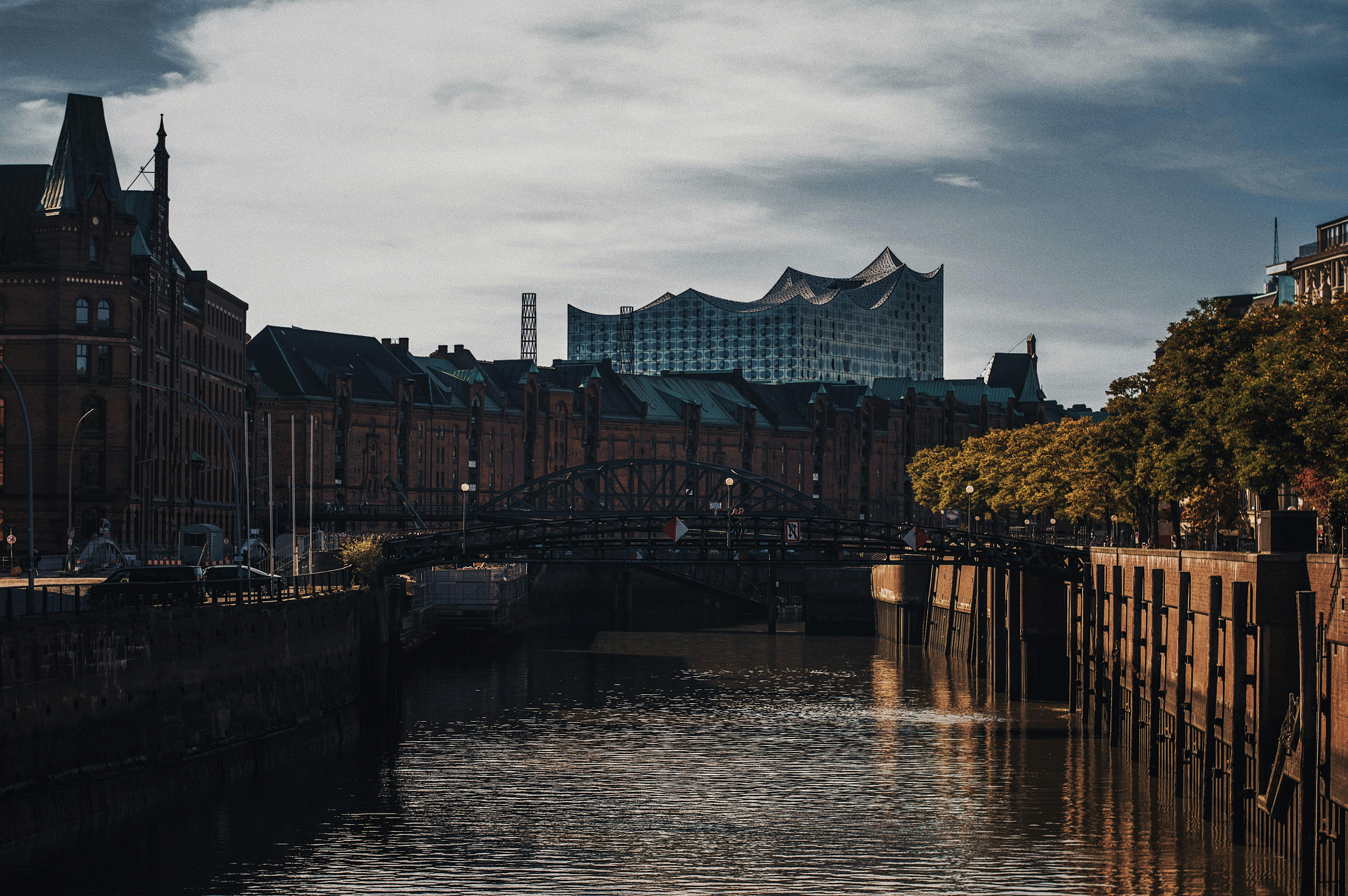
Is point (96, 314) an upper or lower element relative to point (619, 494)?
upper

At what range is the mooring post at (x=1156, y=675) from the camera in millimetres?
60781

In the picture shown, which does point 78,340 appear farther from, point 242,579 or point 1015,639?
point 1015,639

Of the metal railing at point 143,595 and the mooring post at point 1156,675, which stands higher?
the metal railing at point 143,595

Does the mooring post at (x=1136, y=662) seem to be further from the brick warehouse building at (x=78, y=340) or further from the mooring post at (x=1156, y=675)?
the brick warehouse building at (x=78, y=340)

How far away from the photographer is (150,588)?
59906 millimetres

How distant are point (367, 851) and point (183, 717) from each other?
960 cm

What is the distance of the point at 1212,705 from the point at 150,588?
34.3 meters

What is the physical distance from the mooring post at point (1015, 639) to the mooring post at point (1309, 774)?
145ft

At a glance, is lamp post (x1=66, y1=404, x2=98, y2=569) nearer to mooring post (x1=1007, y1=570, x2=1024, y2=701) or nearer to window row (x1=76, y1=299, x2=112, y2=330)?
window row (x1=76, y1=299, x2=112, y2=330)

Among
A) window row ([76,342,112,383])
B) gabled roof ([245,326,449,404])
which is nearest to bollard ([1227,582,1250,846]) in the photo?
window row ([76,342,112,383])

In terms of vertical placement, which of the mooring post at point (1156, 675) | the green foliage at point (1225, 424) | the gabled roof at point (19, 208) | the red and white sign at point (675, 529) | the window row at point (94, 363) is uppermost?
the gabled roof at point (19, 208)

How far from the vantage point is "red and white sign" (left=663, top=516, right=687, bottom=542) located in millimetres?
85188

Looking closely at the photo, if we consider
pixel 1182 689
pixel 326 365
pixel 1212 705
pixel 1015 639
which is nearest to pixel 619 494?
pixel 326 365

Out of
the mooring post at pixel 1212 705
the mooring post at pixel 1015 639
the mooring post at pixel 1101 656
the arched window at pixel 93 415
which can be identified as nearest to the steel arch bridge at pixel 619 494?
the arched window at pixel 93 415
